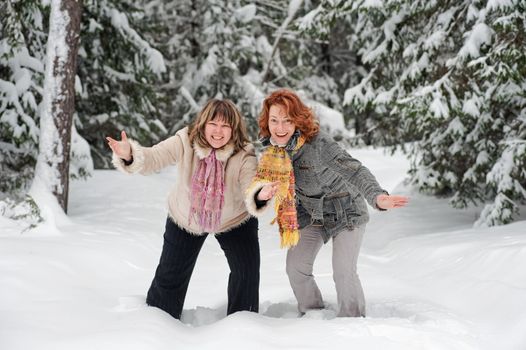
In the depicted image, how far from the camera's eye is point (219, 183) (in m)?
3.95

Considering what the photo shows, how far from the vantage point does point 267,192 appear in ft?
12.1

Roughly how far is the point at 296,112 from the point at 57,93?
5.01 metres

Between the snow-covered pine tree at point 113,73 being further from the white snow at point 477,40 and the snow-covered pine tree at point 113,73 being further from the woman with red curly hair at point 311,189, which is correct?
the woman with red curly hair at point 311,189

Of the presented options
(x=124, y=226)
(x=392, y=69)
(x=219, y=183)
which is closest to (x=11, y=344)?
(x=219, y=183)

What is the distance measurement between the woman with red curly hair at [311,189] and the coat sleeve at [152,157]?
0.63 metres

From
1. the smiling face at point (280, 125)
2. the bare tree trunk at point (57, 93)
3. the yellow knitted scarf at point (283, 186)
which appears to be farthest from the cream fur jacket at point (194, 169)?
the bare tree trunk at point (57, 93)

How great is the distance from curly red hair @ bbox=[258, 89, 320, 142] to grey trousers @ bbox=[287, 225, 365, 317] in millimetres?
767

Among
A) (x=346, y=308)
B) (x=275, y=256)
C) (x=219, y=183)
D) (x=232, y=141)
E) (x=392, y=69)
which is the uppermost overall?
(x=392, y=69)

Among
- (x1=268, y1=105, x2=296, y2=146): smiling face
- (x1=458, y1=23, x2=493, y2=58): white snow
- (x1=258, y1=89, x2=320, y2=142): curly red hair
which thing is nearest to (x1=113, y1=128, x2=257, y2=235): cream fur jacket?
(x1=268, y1=105, x2=296, y2=146): smiling face

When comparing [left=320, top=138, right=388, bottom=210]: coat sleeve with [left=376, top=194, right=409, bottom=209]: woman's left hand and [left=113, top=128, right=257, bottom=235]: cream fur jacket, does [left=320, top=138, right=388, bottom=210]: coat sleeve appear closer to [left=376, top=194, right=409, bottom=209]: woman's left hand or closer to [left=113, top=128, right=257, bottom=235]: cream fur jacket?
[left=376, top=194, right=409, bottom=209]: woman's left hand

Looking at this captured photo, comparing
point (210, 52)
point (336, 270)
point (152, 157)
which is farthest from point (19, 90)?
point (210, 52)

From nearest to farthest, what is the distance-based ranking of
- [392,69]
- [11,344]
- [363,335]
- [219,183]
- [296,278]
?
[11,344], [363,335], [219,183], [296,278], [392,69]

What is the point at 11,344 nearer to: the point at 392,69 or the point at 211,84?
the point at 392,69

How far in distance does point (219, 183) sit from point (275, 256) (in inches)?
131
